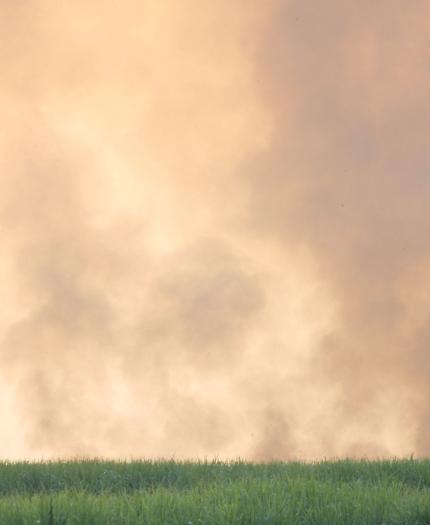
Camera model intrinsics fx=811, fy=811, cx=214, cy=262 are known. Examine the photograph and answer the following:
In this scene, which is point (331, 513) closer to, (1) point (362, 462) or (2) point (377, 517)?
(2) point (377, 517)

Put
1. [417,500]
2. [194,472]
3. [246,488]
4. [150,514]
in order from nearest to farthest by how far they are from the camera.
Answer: [150,514], [417,500], [246,488], [194,472]

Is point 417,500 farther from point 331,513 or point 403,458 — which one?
point 403,458

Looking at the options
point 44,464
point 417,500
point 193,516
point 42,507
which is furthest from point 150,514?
point 44,464

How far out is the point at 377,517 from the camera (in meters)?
8.40

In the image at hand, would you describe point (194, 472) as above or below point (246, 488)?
above

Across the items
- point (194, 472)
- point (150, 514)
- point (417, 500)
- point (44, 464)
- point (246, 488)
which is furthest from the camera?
point (44, 464)

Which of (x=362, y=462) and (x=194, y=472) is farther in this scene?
(x=362, y=462)

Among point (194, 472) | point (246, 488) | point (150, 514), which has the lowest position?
point (150, 514)

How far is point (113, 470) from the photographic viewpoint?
1223cm

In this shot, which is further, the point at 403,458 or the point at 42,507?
the point at 403,458

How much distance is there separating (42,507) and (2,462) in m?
5.61

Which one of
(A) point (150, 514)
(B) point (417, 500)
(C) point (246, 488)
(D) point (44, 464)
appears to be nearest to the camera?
(A) point (150, 514)

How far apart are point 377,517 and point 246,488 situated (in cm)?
179

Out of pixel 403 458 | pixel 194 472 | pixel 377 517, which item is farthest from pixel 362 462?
pixel 377 517
